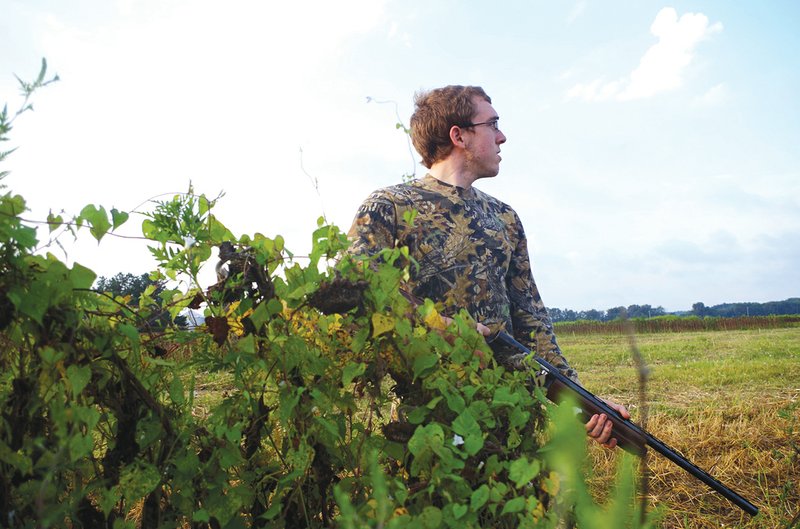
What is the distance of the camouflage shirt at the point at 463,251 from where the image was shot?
118 inches

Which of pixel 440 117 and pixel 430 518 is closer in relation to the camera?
pixel 430 518

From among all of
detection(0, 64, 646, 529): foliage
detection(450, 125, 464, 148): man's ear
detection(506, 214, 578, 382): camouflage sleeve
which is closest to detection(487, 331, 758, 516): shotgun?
detection(506, 214, 578, 382): camouflage sleeve

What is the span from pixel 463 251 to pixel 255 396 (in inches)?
81.1

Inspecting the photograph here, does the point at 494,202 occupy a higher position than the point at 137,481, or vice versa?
the point at 494,202

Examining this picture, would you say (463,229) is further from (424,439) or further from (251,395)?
(424,439)

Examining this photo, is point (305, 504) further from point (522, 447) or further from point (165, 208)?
point (165, 208)

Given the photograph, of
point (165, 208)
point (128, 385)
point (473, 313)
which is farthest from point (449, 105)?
point (128, 385)

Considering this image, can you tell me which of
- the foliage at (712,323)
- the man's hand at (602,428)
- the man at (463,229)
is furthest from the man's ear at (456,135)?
the foliage at (712,323)

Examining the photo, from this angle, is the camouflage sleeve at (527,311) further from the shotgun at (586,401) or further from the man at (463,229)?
the shotgun at (586,401)

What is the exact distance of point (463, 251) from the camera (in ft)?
10.4

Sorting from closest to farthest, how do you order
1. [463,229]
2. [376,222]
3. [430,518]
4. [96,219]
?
1. [430,518]
2. [96,219]
3. [376,222]
4. [463,229]

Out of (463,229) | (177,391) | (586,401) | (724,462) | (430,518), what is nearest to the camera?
(430,518)

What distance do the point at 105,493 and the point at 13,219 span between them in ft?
1.71

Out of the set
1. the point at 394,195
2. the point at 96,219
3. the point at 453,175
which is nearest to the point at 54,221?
the point at 96,219
